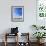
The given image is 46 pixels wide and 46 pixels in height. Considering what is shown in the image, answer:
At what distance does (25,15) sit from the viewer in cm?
691

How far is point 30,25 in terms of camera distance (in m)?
6.95

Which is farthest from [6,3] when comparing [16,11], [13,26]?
[13,26]

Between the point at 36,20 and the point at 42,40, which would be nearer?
the point at 42,40

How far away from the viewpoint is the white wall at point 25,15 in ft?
22.5

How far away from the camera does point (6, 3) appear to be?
6.86 meters

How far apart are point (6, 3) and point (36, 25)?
5.16ft

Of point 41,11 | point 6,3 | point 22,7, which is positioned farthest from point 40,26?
point 6,3

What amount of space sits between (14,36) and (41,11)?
1.57m

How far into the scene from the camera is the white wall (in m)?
6.86

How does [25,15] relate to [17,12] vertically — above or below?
below

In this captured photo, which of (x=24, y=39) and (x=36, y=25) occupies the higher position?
(x=36, y=25)

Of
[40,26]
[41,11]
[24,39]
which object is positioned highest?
[41,11]

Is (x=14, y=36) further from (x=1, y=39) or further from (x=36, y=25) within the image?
(x=36, y=25)

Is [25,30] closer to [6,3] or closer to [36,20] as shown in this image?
[36,20]
